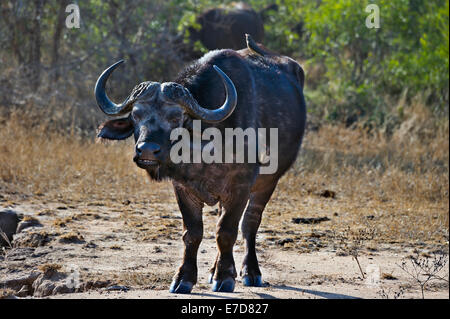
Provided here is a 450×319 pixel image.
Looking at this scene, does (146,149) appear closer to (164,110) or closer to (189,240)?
(164,110)

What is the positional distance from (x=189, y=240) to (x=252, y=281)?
71cm

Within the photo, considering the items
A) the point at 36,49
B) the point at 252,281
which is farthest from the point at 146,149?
the point at 36,49

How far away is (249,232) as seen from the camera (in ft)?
19.1

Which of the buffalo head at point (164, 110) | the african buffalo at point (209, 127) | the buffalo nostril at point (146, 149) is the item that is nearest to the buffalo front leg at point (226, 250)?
the african buffalo at point (209, 127)

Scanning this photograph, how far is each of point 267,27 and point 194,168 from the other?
10.3m

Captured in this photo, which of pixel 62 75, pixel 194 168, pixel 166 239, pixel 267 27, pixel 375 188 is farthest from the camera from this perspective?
pixel 267 27

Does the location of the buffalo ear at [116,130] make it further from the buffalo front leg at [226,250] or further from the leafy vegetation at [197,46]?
the leafy vegetation at [197,46]

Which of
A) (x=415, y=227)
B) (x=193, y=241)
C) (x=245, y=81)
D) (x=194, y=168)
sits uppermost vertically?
(x=245, y=81)

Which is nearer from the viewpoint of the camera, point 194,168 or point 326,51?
point 194,168

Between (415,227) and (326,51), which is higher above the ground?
(326,51)

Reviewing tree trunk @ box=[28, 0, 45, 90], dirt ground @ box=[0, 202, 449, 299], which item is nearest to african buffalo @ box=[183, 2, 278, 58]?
tree trunk @ box=[28, 0, 45, 90]
